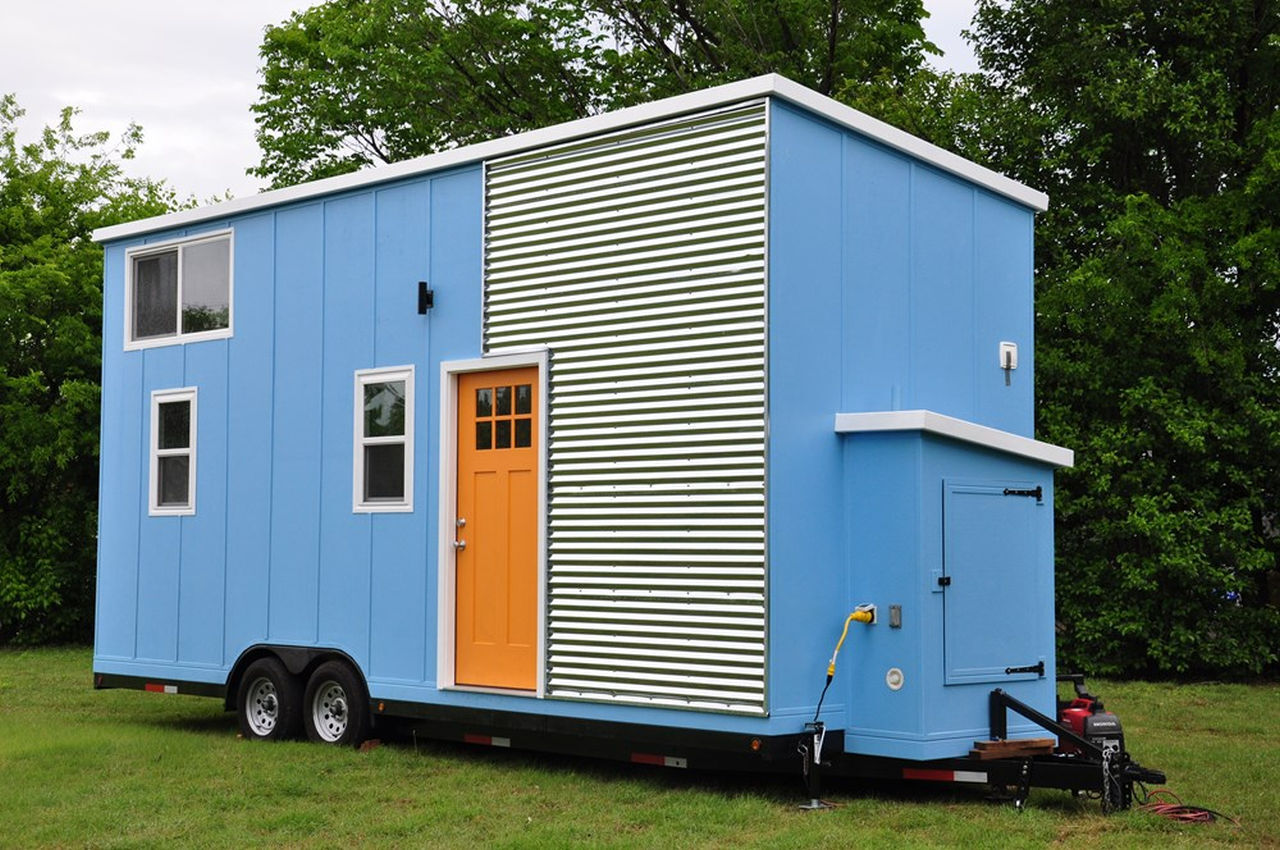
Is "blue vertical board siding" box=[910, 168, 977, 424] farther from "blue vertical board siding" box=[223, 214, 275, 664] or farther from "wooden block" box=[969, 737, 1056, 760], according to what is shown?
"blue vertical board siding" box=[223, 214, 275, 664]

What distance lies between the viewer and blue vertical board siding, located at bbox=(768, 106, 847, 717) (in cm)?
920

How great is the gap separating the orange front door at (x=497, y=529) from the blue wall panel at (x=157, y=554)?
3328 mm

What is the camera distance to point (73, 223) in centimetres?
2536

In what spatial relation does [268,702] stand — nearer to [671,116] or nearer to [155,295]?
Result: [155,295]

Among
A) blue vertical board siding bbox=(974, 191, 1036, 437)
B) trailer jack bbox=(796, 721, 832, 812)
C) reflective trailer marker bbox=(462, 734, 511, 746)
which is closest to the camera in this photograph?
trailer jack bbox=(796, 721, 832, 812)

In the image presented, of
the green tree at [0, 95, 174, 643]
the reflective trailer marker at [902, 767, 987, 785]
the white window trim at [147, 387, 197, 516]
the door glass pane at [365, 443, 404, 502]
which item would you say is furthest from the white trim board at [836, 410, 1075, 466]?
the green tree at [0, 95, 174, 643]

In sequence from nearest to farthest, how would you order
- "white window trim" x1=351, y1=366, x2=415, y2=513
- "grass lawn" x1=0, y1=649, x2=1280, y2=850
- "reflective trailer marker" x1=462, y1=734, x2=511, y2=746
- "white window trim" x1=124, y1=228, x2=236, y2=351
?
1. "grass lawn" x1=0, y1=649, x2=1280, y2=850
2. "reflective trailer marker" x1=462, y1=734, x2=511, y2=746
3. "white window trim" x1=351, y1=366, x2=415, y2=513
4. "white window trim" x1=124, y1=228, x2=236, y2=351

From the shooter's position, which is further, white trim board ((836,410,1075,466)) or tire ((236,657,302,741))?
tire ((236,657,302,741))

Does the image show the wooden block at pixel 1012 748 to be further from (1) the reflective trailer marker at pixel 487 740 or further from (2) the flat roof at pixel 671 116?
(2) the flat roof at pixel 671 116

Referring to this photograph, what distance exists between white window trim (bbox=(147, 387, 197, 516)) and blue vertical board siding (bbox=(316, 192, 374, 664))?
1.70 meters

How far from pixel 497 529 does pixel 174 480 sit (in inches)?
155

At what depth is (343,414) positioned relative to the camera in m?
12.0

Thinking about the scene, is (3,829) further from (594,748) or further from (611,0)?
(611,0)

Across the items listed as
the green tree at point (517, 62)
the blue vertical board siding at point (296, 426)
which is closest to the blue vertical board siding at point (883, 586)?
the blue vertical board siding at point (296, 426)
